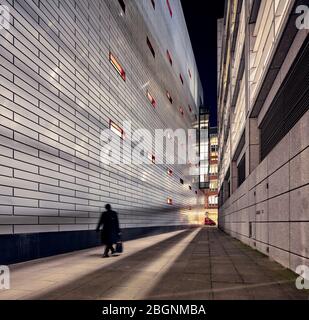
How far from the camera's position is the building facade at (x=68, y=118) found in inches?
275

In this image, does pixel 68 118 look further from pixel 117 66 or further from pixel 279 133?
pixel 279 133

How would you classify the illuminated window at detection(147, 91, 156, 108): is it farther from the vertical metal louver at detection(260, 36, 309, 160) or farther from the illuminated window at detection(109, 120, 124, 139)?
the vertical metal louver at detection(260, 36, 309, 160)

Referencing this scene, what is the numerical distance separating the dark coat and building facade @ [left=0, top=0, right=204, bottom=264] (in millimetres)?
1334

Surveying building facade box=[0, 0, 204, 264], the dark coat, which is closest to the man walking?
the dark coat

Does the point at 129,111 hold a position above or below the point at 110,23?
below

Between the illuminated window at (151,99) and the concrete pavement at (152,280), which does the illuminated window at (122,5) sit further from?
the concrete pavement at (152,280)

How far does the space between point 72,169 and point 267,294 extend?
280 inches

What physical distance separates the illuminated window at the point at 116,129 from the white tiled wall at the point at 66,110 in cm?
29

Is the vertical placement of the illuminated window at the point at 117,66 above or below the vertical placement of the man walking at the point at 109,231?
above

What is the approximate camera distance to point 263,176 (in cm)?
875

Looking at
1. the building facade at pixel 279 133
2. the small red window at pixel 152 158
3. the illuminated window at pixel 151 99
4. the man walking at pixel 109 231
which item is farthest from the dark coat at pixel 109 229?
the illuminated window at pixel 151 99

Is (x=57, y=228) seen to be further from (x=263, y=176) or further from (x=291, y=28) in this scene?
(x=291, y=28)

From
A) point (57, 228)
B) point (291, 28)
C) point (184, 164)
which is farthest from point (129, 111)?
point (184, 164)
